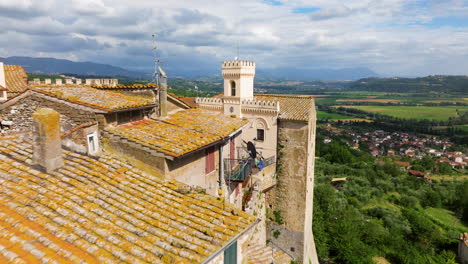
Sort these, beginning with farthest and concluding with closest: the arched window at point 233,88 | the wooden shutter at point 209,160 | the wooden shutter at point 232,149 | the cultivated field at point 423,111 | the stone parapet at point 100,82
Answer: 1. the cultivated field at point 423,111
2. the arched window at point 233,88
3. the stone parapet at point 100,82
4. the wooden shutter at point 232,149
5. the wooden shutter at point 209,160

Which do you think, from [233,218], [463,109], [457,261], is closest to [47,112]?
[233,218]

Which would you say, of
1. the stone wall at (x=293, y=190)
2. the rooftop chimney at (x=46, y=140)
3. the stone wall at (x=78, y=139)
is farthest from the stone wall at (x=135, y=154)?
the stone wall at (x=293, y=190)

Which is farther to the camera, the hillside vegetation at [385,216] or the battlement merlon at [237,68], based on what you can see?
the hillside vegetation at [385,216]

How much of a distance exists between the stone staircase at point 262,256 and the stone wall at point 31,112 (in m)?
11.1

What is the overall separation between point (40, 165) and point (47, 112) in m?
1.29

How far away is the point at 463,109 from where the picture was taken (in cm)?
16250

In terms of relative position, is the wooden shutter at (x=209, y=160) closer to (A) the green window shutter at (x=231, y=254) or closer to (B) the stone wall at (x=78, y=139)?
(B) the stone wall at (x=78, y=139)

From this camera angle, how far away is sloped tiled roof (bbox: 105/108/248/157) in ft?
26.8

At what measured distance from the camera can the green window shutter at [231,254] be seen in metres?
6.36

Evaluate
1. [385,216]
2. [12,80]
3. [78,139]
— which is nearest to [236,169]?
[78,139]

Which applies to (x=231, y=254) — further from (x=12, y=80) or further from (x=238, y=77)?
(x=12, y=80)

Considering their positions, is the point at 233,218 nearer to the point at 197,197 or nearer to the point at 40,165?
the point at 197,197

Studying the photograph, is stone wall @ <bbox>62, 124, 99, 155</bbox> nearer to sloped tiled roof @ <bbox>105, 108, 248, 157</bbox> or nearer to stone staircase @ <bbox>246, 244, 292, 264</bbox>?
sloped tiled roof @ <bbox>105, 108, 248, 157</bbox>

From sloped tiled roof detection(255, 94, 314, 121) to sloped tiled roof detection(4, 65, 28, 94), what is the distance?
18.0 meters
